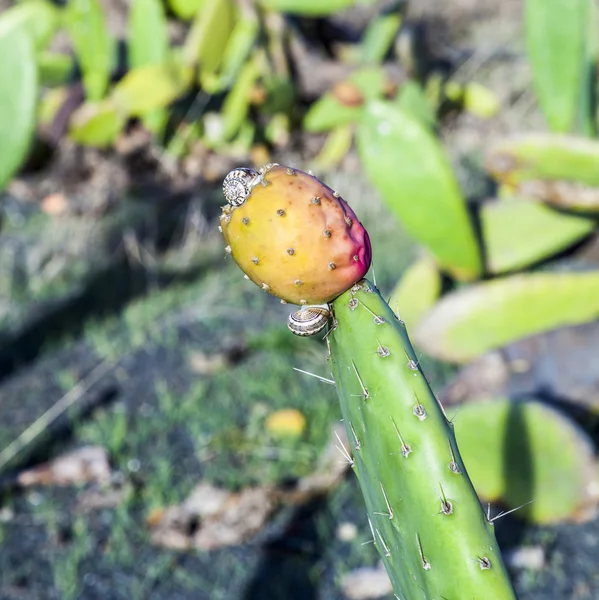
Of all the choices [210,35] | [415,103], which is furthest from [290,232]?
[415,103]

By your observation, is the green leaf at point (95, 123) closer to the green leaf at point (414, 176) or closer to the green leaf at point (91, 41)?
the green leaf at point (91, 41)

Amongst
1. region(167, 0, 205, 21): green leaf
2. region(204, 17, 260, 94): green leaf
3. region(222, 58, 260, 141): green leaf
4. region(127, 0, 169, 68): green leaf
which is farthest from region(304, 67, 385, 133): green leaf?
region(127, 0, 169, 68): green leaf

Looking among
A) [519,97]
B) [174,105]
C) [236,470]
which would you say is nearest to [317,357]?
[236,470]

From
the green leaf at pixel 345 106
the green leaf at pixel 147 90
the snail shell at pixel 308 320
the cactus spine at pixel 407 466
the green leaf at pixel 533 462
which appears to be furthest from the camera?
the green leaf at pixel 345 106

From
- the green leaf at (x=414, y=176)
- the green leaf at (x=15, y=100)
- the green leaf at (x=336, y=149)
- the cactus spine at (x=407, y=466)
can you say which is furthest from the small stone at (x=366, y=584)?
the green leaf at (x=336, y=149)

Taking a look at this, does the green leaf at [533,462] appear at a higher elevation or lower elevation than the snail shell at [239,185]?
lower

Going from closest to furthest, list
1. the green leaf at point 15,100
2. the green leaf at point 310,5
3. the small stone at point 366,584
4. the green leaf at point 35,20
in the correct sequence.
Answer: the small stone at point 366,584 < the green leaf at point 15,100 < the green leaf at point 35,20 < the green leaf at point 310,5
